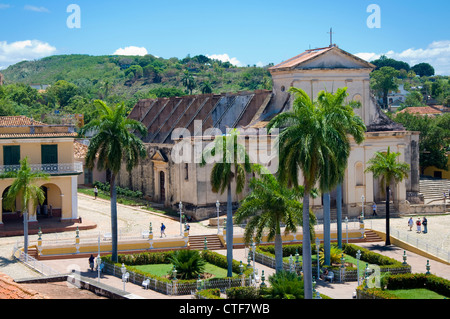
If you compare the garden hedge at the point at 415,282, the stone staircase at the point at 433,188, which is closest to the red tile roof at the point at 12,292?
the garden hedge at the point at 415,282

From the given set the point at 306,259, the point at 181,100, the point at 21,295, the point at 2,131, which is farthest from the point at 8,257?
the point at 181,100

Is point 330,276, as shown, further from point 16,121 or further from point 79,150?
point 79,150

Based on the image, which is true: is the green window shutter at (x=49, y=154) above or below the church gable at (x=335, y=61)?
below

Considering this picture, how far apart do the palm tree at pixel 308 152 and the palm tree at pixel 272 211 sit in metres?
4.11

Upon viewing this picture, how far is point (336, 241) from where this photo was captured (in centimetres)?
4053

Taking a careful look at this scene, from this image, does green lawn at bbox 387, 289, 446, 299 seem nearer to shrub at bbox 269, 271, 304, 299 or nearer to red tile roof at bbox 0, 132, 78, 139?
shrub at bbox 269, 271, 304, 299

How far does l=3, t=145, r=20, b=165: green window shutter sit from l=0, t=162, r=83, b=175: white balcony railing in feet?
1.32

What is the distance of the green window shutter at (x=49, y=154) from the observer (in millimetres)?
42844

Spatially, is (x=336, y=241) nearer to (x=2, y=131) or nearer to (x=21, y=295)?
(x=2, y=131)

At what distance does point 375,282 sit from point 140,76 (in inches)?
6378

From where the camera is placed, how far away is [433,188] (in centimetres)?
5575

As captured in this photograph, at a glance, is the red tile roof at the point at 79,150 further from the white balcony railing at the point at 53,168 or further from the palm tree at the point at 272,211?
the palm tree at the point at 272,211

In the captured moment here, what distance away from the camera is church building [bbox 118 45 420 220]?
155 feet

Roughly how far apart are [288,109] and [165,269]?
719 inches
